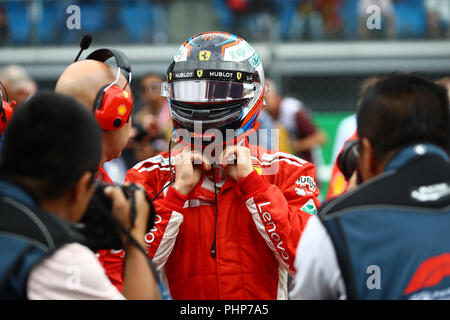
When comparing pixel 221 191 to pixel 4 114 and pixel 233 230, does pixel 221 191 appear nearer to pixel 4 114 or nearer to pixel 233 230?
pixel 233 230

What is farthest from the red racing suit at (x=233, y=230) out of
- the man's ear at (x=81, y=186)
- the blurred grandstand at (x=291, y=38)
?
the blurred grandstand at (x=291, y=38)

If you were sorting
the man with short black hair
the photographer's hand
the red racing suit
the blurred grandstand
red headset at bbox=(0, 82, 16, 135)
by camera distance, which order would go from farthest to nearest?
the blurred grandstand → red headset at bbox=(0, 82, 16, 135) → the red racing suit → the photographer's hand → the man with short black hair

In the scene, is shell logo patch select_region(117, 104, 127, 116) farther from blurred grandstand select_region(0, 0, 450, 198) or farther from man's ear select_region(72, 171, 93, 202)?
blurred grandstand select_region(0, 0, 450, 198)

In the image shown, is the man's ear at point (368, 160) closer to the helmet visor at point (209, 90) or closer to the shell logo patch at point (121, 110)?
the helmet visor at point (209, 90)

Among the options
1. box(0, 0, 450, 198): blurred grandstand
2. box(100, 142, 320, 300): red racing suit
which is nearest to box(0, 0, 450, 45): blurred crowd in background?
box(0, 0, 450, 198): blurred grandstand

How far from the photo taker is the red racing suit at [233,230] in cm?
237

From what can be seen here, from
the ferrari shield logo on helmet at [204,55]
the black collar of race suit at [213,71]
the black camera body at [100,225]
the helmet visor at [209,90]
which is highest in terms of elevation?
the ferrari shield logo on helmet at [204,55]

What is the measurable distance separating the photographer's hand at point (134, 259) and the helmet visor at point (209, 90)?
0.75m

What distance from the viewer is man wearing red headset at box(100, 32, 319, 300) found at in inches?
94.3

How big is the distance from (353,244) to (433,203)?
0.86 ft

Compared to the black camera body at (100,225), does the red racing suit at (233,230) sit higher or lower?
lower

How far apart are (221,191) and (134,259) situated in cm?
77

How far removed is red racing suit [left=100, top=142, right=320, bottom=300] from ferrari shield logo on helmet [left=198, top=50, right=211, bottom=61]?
472 millimetres
